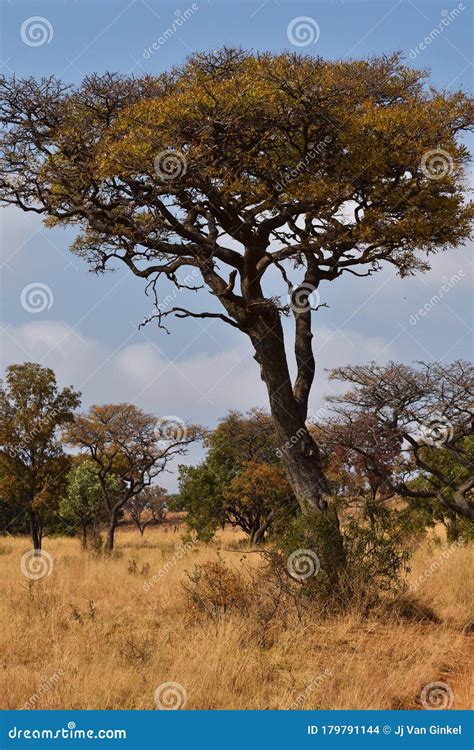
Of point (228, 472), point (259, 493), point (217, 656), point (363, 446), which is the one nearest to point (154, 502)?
point (228, 472)

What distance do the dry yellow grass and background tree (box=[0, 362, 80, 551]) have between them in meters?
13.5

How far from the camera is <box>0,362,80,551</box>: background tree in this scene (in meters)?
26.6

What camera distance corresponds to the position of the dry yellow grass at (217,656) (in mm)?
7930

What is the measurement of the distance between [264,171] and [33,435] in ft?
52.6

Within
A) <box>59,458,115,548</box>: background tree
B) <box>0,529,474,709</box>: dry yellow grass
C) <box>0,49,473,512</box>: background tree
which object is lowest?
<box>0,529,474,709</box>: dry yellow grass

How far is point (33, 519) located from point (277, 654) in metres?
20.5

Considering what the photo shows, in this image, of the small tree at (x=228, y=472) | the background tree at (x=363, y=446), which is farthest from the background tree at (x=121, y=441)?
the background tree at (x=363, y=446)

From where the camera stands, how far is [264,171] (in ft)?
44.1

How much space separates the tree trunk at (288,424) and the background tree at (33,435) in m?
15.0

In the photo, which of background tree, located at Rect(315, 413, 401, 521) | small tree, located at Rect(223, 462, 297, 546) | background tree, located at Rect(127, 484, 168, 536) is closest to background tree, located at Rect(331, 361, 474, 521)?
background tree, located at Rect(315, 413, 401, 521)

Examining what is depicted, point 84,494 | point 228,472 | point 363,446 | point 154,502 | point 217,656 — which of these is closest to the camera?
point 217,656

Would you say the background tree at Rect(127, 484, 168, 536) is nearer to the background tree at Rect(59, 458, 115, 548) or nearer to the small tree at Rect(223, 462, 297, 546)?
the background tree at Rect(59, 458, 115, 548)

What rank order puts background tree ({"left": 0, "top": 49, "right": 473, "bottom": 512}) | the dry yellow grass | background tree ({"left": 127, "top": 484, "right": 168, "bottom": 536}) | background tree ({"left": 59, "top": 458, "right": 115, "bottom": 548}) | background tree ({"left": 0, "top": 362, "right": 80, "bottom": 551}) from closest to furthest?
1. the dry yellow grass
2. background tree ({"left": 0, "top": 49, "right": 473, "bottom": 512})
3. background tree ({"left": 0, "top": 362, "right": 80, "bottom": 551})
4. background tree ({"left": 59, "top": 458, "right": 115, "bottom": 548})
5. background tree ({"left": 127, "top": 484, "right": 168, "bottom": 536})

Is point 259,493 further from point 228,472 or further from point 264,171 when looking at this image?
point 264,171
